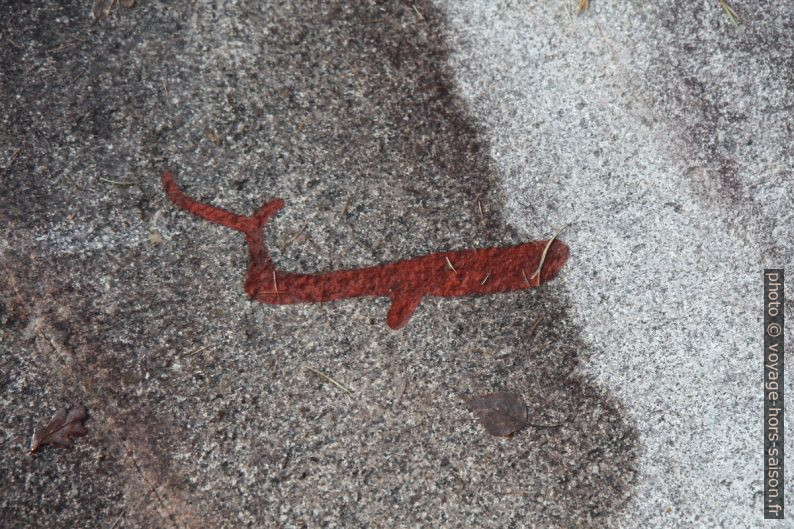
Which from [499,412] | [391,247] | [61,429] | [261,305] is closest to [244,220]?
[261,305]

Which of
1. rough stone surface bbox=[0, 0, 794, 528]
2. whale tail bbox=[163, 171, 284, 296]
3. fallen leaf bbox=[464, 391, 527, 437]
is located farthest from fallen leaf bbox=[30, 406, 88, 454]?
fallen leaf bbox=[464, 391, 527, 437]

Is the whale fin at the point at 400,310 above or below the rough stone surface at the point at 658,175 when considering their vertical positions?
below

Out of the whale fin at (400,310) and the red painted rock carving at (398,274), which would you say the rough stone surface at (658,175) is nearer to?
the red painted rock carving at (398,274)

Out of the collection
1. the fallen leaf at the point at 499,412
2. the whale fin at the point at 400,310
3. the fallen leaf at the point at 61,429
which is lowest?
the fallen leaf at the point at 61,429

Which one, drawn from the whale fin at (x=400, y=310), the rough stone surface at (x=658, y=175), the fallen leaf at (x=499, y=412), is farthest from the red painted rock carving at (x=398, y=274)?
the fallen leaf at (x=499, y=412)

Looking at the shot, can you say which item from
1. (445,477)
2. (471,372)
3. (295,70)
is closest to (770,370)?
(471,372)
